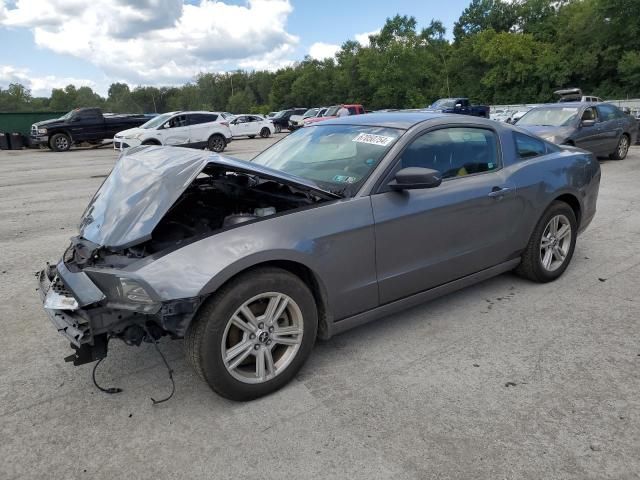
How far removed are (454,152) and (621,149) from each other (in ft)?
38.7

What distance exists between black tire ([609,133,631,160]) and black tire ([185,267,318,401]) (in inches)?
514

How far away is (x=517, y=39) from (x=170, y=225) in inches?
2538

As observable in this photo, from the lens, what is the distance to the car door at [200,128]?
19.2m

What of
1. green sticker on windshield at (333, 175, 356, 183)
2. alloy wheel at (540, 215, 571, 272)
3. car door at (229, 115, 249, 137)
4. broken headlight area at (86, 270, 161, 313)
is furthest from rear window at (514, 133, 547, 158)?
car door at (229, 115, 249, 137)

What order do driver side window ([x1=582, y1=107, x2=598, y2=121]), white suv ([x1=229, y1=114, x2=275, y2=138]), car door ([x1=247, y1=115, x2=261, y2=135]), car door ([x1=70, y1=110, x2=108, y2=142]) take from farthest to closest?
1. car door ([x1=247, y1=115, x2=261, y2=135])
2. white suv ([x1=229, y1=114, x2=275, y2=138])
3. car door ([x1=70, y1=110, x2=108, y2=142])
4. driver side window ([x1=582, y1=107, x2=598, y2=121])

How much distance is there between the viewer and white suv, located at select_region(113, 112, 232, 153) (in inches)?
718

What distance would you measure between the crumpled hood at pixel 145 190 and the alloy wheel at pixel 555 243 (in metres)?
2.33

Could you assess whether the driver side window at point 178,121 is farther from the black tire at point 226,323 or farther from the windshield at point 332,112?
the black tire at point 226,323

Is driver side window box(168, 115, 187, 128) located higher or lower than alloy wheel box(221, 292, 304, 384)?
higher

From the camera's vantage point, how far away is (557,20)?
61094 millimetres

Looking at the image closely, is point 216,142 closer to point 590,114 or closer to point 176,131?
point 176,131

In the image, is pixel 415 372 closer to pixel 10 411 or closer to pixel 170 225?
pixel 170 225

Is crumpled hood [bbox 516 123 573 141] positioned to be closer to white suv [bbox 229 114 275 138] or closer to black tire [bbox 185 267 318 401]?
black tire [bbox 185 267 318 401]

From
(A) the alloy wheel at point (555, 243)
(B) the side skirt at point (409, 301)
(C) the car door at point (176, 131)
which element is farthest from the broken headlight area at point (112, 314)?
(C) the car door at point (176, 131)
